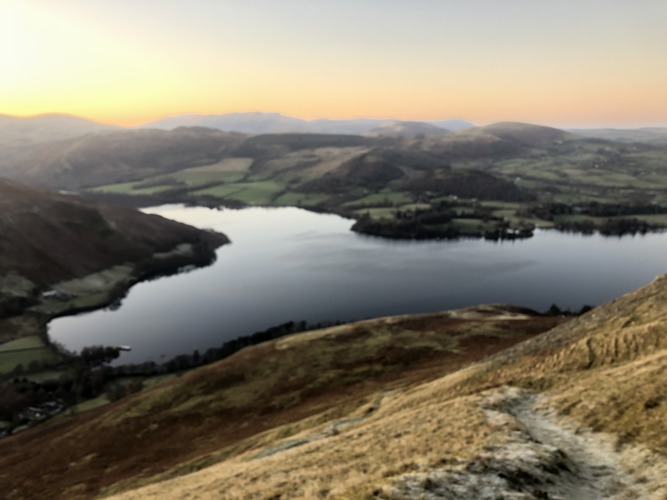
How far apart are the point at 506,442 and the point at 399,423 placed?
36.7 feet

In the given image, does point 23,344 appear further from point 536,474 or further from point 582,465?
point 582,465

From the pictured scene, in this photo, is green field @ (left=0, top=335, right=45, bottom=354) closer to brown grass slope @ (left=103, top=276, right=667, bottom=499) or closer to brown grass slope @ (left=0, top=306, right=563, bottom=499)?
Answer: brown grass slope @ (left=0, top=306, right=563, bottom=499)

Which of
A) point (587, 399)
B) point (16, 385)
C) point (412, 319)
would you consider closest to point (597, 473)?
point (587, 399)

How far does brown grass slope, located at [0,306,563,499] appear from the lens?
52875mm

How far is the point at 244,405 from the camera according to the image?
233ft

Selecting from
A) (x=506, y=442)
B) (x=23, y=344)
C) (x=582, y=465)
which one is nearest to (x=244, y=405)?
(x=506, y=442)

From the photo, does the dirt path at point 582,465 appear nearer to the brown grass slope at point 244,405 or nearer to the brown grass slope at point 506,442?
the brown grass slope at point 506,442

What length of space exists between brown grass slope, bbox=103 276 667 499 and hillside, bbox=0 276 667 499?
4.6 inches

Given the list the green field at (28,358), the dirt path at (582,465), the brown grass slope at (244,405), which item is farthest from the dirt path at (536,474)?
the green field at (28,358)

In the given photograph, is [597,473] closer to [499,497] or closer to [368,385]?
[499,497]

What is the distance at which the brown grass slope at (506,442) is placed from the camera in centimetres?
2061

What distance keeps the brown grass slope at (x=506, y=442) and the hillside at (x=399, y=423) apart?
0.38ft

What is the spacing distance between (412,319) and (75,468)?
7309cm

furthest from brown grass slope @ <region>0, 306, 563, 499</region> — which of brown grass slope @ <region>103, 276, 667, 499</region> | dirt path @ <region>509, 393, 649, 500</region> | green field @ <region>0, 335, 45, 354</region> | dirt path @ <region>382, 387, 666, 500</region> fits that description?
green field @ <region>0, 335, 45, 354</region>
